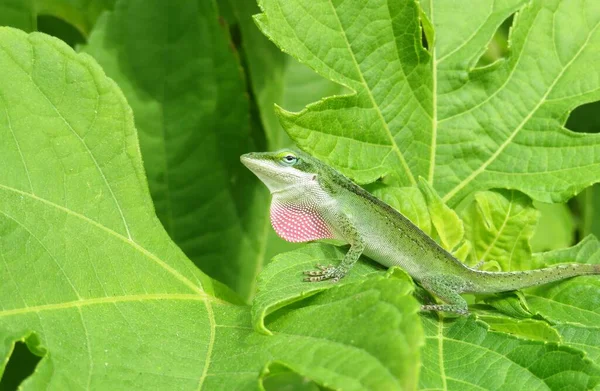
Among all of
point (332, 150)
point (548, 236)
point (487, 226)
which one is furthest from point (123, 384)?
point (548, 236)

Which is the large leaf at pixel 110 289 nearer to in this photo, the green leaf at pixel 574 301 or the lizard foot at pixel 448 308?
the lizard foot at pixel 448 308

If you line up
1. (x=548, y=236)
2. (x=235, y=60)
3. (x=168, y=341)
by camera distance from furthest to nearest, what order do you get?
1. (x=548, y=236)
2. (x=235, y=60)
3. (x=168, y=341)

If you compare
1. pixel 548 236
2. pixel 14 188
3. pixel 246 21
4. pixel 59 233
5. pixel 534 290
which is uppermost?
pixel 246 21

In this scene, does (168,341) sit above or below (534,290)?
above

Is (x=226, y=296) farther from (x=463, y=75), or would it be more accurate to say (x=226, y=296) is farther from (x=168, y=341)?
(x=463, y=75)

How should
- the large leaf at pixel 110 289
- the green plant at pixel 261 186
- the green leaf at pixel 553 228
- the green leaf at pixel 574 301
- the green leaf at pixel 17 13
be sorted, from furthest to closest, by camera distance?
the green leaf at pixel 553 228 < the green leaf at pixel 17 13 < the green leaf at pixel 574 301 < the green plant at pixel 261 186 < the large leaf at pixel 110 289

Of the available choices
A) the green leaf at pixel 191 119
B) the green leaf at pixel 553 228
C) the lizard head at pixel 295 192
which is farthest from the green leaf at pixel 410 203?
the green leaf at pixel 553 228

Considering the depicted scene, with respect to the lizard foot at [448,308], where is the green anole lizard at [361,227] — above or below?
above

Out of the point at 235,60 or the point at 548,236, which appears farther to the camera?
the point at 548,236

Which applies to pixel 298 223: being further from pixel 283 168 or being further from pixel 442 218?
pixel 442 218
